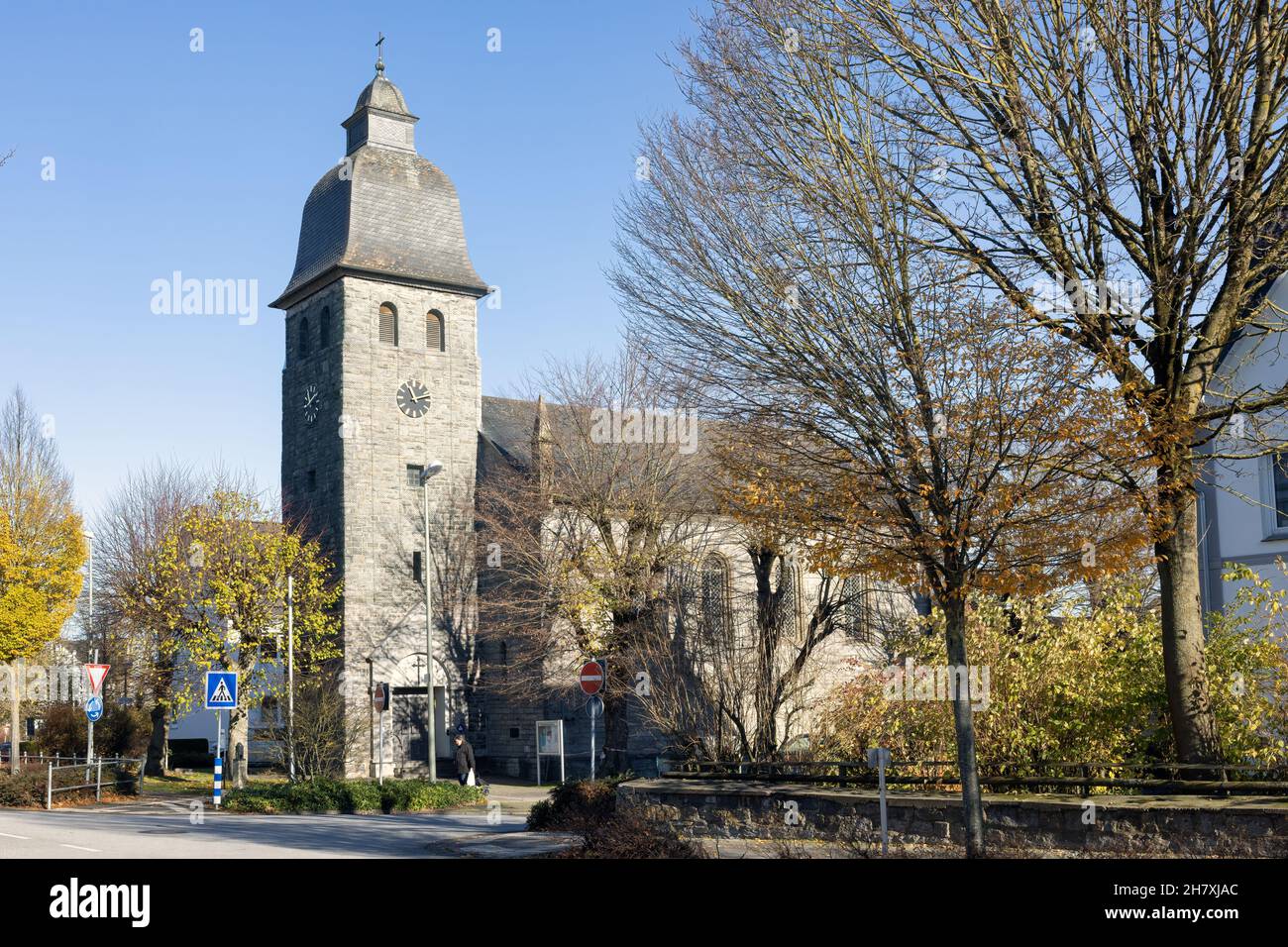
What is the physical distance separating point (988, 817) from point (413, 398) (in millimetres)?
30511

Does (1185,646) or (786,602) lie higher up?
(786,602)

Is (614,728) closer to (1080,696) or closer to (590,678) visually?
(590,678)

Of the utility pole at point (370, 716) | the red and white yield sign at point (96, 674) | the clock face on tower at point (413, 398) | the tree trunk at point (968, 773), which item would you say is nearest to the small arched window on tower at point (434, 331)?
the clock face on tower at point (413, 398)

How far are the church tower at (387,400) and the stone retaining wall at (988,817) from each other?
23.3 metres

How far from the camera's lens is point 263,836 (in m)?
17.6

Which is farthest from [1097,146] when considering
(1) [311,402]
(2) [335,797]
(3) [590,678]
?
(1) [311,402]

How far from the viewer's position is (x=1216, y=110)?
12.3m

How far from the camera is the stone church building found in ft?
128

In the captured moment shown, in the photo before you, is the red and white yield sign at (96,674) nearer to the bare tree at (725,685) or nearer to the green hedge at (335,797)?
the green hedge at (335,797)

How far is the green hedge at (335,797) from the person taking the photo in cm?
2333

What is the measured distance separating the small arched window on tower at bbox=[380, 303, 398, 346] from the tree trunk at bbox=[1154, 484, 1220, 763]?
3160 centimetres

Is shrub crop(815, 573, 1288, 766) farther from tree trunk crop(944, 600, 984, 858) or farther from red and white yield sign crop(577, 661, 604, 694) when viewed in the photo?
tree trunk crop(944, 600, 984, 858)
